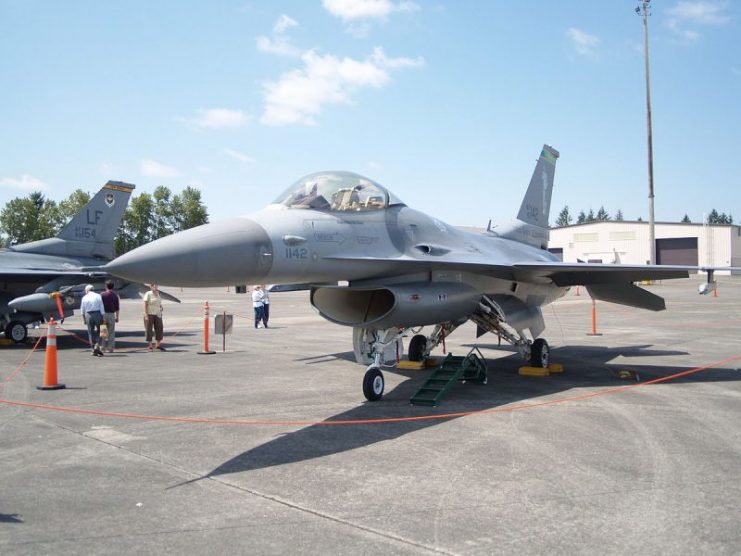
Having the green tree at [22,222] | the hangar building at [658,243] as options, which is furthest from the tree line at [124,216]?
the hangar building at [658,243]

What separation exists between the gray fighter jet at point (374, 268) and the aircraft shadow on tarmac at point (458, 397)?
2.10 feet

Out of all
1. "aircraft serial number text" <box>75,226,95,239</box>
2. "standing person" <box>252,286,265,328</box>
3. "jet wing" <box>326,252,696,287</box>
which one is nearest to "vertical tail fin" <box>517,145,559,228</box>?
"jet wing" <box>326,252,696,287</box>

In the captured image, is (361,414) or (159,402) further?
(159,402)

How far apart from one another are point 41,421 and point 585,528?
590cm

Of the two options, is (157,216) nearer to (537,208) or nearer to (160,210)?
(160,210)

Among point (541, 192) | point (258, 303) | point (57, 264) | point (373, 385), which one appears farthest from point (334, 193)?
point (258, 303)

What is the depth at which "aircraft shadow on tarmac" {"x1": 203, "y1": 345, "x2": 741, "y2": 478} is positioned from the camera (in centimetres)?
561

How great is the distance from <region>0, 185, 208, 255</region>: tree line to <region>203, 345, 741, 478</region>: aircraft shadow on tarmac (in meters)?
83.1

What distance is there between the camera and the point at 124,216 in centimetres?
8888

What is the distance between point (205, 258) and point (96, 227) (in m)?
14.1

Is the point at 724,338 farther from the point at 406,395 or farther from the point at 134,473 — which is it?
the point at 134,473

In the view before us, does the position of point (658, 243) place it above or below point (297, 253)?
above

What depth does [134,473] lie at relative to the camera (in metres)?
4.98

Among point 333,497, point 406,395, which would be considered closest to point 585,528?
point 333,497
